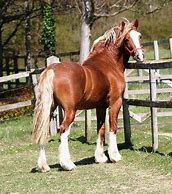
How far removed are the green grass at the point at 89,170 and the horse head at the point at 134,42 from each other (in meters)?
1.65

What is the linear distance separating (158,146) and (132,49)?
1.75 metres

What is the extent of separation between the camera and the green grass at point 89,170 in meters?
7.87

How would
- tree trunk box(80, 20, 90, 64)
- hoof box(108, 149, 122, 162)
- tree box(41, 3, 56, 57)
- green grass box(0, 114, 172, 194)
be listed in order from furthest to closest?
tree box(41, 3, 56, 57) < tree trunk box(80, 20, 90, 64) < hoof box(108, 149, 122, 162) < green grass box(0, 114, 172, 194)

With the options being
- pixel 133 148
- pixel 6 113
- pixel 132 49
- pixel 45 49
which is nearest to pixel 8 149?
pixel 133 148

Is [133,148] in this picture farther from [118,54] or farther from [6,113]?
[6,113]

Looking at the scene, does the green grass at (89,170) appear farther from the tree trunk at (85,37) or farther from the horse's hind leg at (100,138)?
the tree trunk at (85,37)

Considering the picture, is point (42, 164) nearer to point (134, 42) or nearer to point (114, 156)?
point (114, 156)

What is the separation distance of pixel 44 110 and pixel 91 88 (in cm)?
90

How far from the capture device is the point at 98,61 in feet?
33.2

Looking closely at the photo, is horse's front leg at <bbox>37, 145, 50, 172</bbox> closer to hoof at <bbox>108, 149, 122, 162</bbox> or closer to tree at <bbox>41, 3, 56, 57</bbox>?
hoof at <bbox>108, 149, 122, 162</bbox>

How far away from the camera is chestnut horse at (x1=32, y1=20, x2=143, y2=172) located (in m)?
9.07

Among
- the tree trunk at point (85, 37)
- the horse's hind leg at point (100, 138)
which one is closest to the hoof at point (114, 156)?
the horse's hind leg at point (100, 138)

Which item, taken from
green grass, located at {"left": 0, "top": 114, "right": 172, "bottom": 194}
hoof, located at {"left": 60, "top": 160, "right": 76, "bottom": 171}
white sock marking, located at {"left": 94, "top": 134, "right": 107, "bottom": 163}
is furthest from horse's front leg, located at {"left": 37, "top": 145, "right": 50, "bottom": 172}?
white sock marking, located at {"left": 94, "top": 134, "right": 107, "bottom": 163}

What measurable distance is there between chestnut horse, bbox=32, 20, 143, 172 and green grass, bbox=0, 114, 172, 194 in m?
0.37
